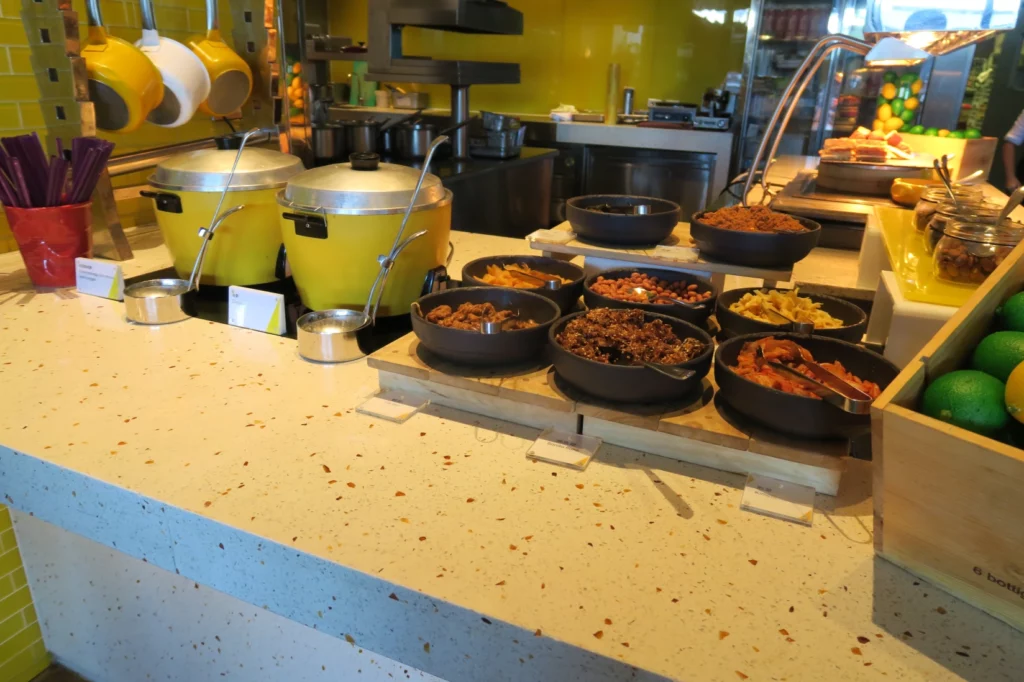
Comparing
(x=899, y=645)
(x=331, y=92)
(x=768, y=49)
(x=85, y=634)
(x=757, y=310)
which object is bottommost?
(x=85, y=634)

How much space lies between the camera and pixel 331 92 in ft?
14.4

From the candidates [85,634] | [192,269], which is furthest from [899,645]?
[85,634]

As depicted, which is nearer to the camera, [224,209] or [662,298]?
[662,298]

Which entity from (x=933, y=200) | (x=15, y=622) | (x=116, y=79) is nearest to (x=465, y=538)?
(x=933, y=200)

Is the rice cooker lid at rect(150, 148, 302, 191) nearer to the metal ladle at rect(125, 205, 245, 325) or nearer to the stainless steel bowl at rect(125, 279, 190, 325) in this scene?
the metal ladle at rect(125, 205, 245, 325)

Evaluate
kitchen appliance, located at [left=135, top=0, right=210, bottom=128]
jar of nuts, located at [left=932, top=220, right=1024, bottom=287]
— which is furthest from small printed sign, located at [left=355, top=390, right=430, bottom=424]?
kitchen appliance, located at [left=135, top=0, right=210, bottom=128]

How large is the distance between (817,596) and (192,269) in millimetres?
1193

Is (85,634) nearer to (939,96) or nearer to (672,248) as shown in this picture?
(672,248)

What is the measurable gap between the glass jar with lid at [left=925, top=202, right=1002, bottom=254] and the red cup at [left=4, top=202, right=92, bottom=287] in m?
1.49

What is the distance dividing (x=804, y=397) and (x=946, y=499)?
0.18 metres

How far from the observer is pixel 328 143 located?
9.21 feet

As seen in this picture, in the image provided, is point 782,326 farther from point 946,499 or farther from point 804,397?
point 946,499

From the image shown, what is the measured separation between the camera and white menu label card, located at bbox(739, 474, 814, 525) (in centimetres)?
75

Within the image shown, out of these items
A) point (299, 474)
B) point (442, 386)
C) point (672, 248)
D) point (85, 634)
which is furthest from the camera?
point (85, 634)
